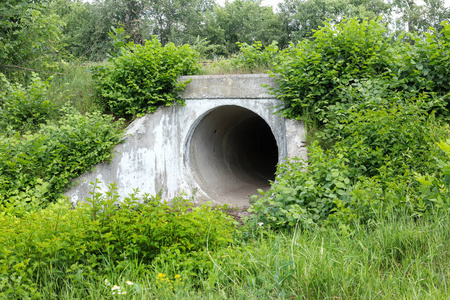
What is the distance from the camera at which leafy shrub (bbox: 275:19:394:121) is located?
5.64 metres

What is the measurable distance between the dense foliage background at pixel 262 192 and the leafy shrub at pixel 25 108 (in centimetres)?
4

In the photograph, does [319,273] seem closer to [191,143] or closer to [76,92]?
[191,143]

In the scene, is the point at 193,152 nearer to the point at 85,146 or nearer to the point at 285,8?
the point at 85,146

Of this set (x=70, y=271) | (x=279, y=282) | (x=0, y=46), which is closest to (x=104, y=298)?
(x=70, y=271)

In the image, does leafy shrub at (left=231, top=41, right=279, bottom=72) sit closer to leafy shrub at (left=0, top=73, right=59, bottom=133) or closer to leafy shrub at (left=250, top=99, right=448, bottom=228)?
leafy shrub at (left=250, top=99, right=448, bottom=228)

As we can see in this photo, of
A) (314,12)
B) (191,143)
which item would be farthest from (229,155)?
(314,12)

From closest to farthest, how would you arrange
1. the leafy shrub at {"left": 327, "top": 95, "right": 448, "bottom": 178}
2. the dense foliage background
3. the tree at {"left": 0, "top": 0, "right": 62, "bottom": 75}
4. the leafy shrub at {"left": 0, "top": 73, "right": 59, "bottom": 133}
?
the dense foliage background
the leafy shrub at {"left": 327, "top": 95, "right": 448, "bottom": 178}
the leafy shrub at {"left": 0, "top": 73, "right": 59, "bottom": 133}
the tree at {"left": 0, "top": 0, "right": 62, "bottom": 75}

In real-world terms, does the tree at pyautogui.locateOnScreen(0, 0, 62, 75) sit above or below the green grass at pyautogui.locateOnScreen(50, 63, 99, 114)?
above

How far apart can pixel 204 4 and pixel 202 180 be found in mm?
26546

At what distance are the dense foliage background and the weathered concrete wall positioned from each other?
10.8 inches

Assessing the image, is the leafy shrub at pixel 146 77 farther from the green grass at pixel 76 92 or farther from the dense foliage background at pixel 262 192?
the green grass at pixel 76 92

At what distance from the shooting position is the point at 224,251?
3.09 metres

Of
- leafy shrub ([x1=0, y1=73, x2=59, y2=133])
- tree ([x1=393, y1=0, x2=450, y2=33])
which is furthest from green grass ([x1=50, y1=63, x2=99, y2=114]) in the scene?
tree ([x1=393, y1=0, x2=450, y2=33])

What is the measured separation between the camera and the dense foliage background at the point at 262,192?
2572mm
